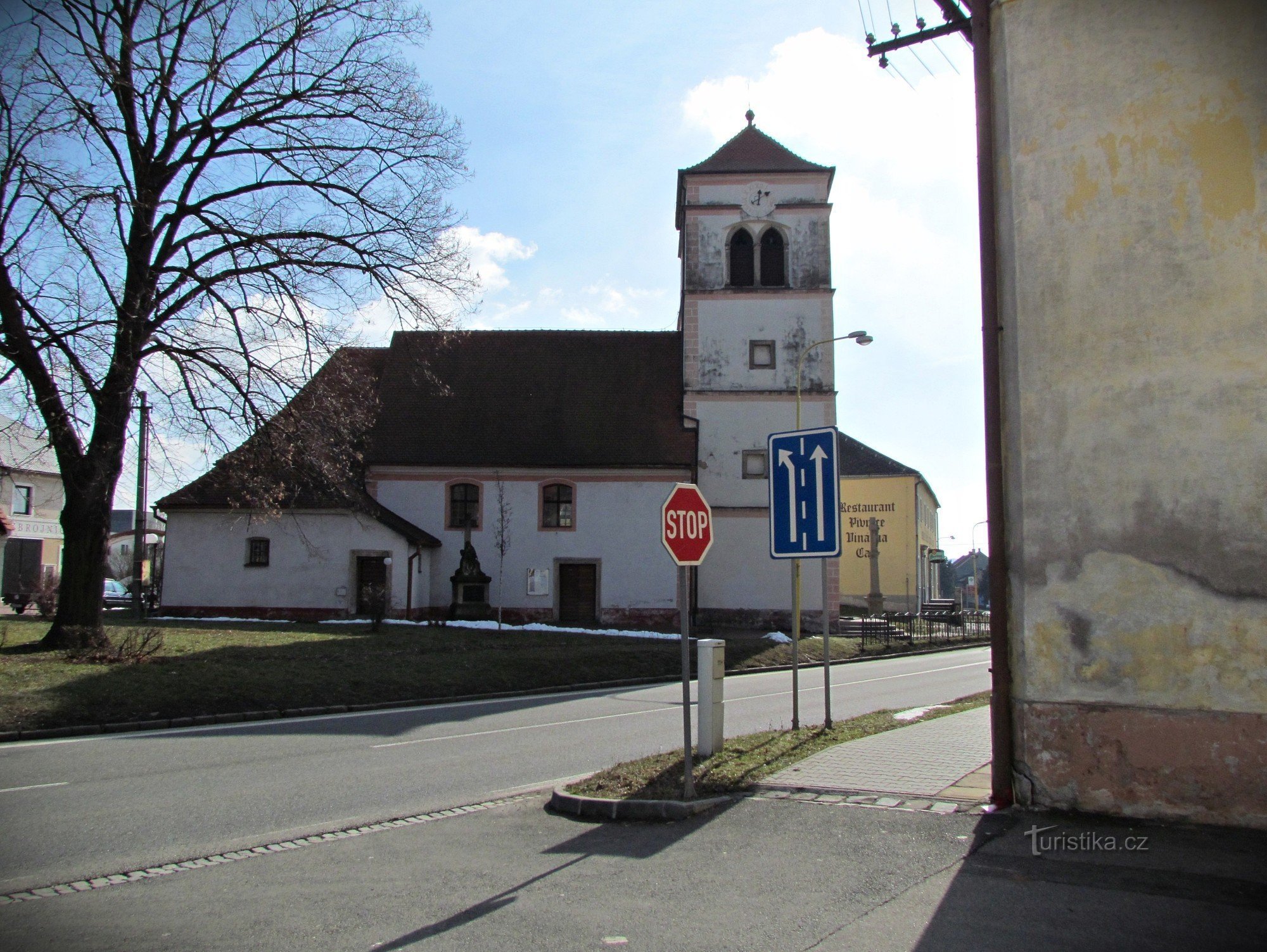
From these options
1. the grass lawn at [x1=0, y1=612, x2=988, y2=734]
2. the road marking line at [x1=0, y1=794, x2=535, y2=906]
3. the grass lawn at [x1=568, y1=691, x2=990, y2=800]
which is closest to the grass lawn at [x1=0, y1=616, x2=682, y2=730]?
the grass lawn at [x1=0, y1=612, x2=988, y2=734]

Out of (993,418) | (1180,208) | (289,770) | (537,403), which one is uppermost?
(537,403)

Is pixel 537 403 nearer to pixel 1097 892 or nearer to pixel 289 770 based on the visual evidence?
pixel 289 770

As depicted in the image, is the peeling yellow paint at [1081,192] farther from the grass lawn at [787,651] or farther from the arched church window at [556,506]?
the arched church window at [556,506]

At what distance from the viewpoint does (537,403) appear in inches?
1432

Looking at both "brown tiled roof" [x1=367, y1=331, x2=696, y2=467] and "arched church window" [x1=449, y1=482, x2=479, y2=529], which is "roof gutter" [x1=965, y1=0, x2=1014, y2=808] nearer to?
"brown tiled roof" [x1=367, y1=331, x2=696, y2=467]

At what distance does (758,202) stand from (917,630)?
60.1 feet

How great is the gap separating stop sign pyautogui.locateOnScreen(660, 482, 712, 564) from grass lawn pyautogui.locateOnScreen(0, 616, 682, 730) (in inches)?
351

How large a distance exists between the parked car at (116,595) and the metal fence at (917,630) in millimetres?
24105

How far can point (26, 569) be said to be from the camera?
51312 millimetres

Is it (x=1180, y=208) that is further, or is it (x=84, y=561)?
(x=84, y=561)

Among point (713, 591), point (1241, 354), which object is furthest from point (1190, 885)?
point (713, 591)

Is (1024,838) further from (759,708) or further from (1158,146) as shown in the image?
(759,708)

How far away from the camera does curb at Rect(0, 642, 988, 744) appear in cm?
1200

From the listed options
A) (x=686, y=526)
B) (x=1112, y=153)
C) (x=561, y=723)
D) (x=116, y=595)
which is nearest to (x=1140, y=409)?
(x=1112, y=153)
